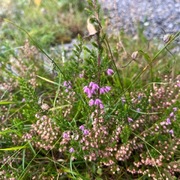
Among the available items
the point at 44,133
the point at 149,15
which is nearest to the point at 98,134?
the point at 44,133

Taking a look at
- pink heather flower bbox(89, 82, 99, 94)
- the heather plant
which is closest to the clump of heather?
the heather plant

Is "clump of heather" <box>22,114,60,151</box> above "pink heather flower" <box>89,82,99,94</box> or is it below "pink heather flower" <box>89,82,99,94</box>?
below

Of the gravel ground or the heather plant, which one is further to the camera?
the gravel ground

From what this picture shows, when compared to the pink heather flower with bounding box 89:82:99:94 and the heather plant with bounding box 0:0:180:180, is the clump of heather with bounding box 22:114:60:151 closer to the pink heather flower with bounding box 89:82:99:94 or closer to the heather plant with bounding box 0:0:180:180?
the heather plant with bounding box 0:0:180:180

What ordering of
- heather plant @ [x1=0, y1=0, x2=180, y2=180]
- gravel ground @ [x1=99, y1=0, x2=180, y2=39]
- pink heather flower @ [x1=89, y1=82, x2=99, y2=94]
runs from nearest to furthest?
pink heather flower @ [x1=89, y1=82, x2=99, y2=94] < heather plant @ [x1=0, y1=0, x2=180, y2=180] < gravel ground @ [x1=99, y1=0, x2=180, y2=39]

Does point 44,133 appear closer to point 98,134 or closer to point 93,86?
point 98,134

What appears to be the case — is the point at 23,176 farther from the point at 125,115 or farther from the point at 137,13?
the point at 137,13

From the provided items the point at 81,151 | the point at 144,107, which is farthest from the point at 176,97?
the point at 81,151

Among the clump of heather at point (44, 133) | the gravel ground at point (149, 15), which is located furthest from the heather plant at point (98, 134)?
the gravel ground at point (149, 15)
